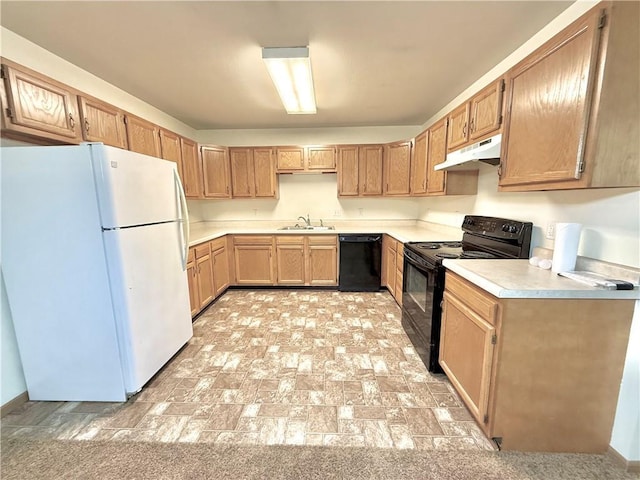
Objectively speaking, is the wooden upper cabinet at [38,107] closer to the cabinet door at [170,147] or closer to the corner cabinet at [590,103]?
the cabinet door at [170,147]

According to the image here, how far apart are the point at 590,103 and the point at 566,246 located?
2.40 feet

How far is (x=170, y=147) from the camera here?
121 inches

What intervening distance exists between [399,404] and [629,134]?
1884 millimetres

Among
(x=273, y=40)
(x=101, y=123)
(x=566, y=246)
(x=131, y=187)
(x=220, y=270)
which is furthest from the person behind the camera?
(x=220, y=270)

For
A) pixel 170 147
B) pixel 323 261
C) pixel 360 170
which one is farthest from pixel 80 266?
pixel 360 170

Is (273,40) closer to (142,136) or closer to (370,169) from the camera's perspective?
(142,136)

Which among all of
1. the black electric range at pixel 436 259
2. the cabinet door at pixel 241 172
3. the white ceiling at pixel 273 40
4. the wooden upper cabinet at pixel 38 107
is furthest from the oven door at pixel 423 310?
the wooden upper cabinet at pixel 38 107

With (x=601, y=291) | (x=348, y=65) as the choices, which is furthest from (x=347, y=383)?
(x=348, y=65)

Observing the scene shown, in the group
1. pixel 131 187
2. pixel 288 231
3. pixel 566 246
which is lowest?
pixel 288 231

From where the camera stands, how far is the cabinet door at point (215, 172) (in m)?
3.81

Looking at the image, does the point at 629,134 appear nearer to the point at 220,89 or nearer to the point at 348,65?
the point at 348,65

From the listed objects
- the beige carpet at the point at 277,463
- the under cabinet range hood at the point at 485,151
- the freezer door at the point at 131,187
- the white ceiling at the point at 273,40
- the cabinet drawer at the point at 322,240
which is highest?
the white ceiling at the point at 273,40

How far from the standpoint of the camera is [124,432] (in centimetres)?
156

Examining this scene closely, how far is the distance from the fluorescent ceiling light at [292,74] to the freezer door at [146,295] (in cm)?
155
